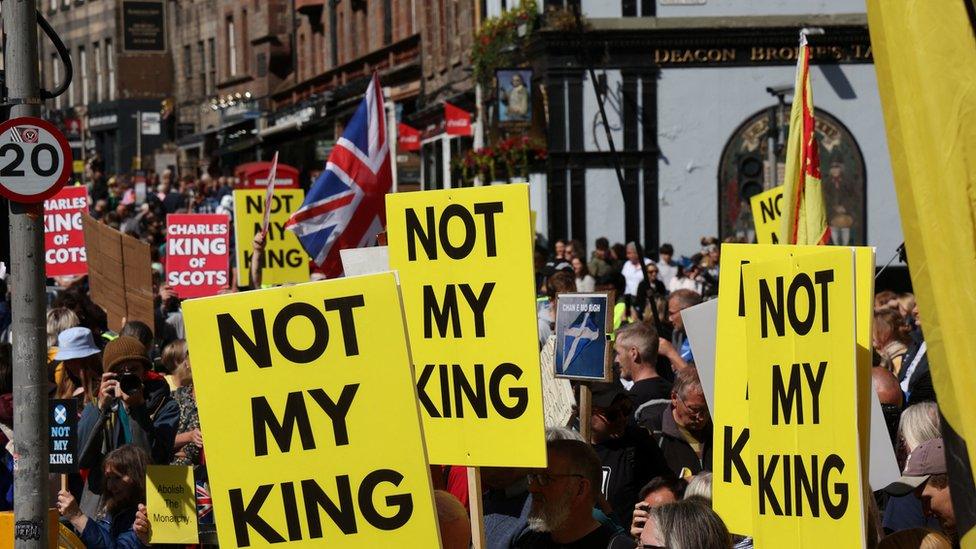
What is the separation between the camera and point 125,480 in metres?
6.80

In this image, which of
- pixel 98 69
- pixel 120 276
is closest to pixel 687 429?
pixel 120 276

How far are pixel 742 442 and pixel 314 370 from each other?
1698mm

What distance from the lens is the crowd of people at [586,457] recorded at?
544 centimetres

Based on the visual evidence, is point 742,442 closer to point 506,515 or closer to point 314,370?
point 506,515

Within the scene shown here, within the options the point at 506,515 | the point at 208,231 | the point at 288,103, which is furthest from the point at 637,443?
the point at 288,103

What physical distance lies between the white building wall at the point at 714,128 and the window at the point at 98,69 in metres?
46.5

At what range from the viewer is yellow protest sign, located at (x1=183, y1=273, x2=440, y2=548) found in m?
4.72

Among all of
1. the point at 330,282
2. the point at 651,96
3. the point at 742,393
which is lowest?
the point at 742,393

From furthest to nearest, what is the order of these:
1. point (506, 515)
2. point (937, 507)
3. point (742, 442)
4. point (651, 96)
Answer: point (651, 96) → point (506, 515) → point (742, 442) → point (937, 507)

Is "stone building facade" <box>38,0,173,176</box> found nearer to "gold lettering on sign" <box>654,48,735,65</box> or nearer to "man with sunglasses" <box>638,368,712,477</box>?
"gold lettering on sign" <box>654,48,735,65</box>

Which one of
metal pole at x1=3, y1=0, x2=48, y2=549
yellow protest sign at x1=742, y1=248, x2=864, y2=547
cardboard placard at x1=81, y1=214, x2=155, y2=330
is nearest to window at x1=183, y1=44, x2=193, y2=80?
cardboard placard at x1=81, y1=214, x2=155, y2=330

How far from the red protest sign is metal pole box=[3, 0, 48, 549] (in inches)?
284

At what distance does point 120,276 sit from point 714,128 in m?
15.9

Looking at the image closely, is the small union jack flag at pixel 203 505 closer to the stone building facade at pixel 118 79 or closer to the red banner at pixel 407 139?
the red banner at pixel 407 139
